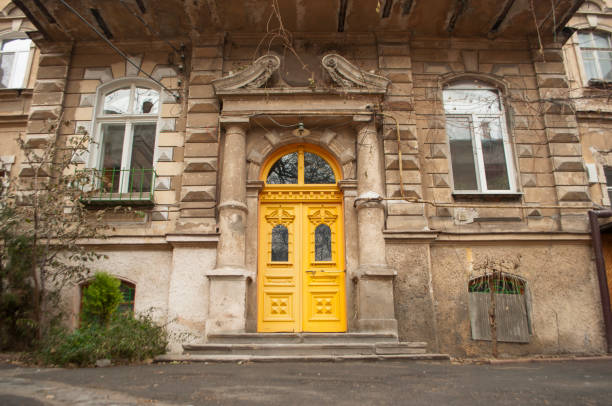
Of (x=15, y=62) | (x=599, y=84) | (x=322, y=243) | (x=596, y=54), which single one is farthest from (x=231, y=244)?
(x=596, y=54)

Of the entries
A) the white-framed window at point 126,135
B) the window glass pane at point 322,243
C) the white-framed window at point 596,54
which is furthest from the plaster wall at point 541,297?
the white-framed window at point 126,135

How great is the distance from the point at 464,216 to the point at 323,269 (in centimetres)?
293

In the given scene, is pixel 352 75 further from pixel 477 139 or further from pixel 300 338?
pixel 300 338

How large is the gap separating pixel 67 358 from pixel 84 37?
22.6 ft

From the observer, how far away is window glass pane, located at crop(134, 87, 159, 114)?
9.37m

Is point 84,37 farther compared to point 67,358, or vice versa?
point 84,37

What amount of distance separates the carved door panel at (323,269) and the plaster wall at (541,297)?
1.77 m

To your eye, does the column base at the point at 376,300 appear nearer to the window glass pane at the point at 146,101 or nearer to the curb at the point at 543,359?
the curb at the point at 543,359

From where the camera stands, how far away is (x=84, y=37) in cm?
952

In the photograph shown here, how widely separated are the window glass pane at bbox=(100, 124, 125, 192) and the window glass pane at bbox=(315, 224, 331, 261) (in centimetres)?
421

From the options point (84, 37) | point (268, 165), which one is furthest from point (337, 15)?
point (84, 37)

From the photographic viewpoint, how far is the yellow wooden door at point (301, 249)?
8.12m

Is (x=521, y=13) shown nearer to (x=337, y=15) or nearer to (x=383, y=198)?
(x=337, y=15)

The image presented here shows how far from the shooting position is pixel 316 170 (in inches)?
353
